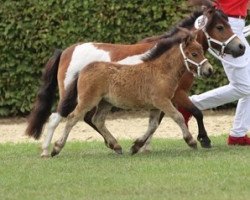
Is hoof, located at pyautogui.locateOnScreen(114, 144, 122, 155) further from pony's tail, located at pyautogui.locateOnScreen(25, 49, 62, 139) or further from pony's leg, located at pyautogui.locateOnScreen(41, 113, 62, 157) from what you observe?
pony's tail, located at pyautogui.locateOnScreen(25, 49, 62, 139)

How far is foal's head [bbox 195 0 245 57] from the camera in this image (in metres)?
11.3

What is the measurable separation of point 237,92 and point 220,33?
0.94 meters

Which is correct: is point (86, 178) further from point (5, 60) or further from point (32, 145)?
point (5, 60)

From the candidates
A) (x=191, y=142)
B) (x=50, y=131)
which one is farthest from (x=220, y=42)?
(x=50, y=131)

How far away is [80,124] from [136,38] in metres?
1.55

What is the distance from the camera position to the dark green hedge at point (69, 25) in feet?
→ 51.2

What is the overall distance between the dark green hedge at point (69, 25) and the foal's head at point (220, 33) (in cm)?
409

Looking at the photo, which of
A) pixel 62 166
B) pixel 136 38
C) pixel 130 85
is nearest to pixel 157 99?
pixel 130 85

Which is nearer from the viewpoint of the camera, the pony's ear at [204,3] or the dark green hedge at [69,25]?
the pony's ear at [204,3]

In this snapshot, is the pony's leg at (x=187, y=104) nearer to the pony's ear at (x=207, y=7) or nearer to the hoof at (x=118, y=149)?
the hoof at (x=118, y=149)

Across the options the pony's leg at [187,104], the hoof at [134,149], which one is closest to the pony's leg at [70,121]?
the hoof at [134,149]

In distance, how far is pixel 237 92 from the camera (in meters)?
12.0

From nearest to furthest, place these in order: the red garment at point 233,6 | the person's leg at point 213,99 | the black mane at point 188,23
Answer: the black mane at point 188,23, the red garment at point 233,6, the person's leg at point 213,99

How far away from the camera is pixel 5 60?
629 inches
